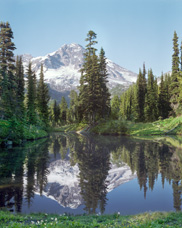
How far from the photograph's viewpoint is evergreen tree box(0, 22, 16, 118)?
92.1ft

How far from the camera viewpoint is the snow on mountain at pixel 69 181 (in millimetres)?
9015

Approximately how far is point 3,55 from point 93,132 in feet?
87.8

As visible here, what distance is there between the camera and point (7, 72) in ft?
111

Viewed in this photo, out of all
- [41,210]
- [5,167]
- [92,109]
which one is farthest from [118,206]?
[92,109]

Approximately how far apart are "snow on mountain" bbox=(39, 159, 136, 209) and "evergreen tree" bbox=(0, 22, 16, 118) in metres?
15.4

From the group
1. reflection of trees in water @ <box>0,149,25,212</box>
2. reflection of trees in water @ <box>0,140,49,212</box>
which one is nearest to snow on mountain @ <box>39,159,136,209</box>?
reflection of trees in water @ <box>0,140,49,212</box>

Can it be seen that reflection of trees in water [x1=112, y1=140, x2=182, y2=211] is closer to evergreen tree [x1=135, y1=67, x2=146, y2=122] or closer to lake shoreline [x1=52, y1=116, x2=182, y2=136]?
lake shoreline [x1=52, y1=116, x2=182, y2=136]

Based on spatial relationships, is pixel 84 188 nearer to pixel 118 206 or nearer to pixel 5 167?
pixel 118 206

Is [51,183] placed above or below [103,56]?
below

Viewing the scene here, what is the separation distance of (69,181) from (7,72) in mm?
27229

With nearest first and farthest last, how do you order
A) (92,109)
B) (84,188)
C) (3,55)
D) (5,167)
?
(84,188) → (5,167) → (3,55) → (92,109)

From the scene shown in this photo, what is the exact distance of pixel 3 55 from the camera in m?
34.1

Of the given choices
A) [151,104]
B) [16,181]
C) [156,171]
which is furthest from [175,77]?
[16,181]

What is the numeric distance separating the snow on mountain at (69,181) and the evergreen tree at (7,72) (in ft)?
50.4
